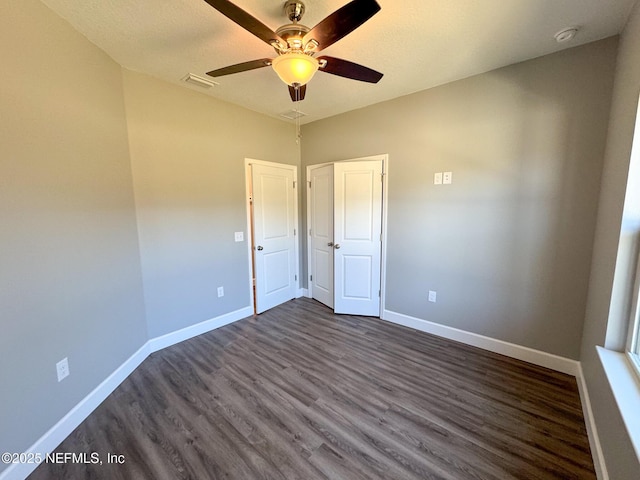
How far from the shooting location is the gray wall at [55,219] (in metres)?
1.38

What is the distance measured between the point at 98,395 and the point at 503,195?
3.76 meters

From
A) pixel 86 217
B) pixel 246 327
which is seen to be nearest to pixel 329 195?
pixel 246 327

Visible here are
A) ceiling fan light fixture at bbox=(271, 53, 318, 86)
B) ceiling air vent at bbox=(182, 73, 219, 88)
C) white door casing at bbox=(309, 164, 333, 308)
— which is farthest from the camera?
white door casing at bbox=(309, 164, 333, 308)

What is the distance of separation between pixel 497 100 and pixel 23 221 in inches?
142

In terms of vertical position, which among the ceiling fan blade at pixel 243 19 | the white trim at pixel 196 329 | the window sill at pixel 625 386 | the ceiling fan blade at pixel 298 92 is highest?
the ceiling fan blade at pixel 243 19

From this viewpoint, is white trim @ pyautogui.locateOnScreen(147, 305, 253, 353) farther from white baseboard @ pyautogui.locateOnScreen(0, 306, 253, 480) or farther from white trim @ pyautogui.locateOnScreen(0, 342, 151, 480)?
white trim @ pyautogui.locateOnScreen(0, 342, 151, 480)

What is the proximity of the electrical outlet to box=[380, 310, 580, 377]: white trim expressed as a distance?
119 inches

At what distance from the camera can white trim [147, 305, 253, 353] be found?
2672 mm

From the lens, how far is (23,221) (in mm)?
1440

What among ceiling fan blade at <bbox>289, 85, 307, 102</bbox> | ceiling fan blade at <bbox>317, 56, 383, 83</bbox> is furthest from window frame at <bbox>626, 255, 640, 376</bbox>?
ceiling fan blade at <bbox>289, 85, 307, 102</bbox>

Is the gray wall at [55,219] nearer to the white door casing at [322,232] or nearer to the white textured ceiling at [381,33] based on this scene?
the white textured ceiling at [381,33]

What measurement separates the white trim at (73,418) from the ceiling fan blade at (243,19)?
250 centimetres

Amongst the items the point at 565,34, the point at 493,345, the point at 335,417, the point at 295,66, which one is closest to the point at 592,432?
the point at 493,345

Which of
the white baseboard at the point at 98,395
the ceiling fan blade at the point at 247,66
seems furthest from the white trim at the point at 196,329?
the ceiling fan blade at the point at 247,66
